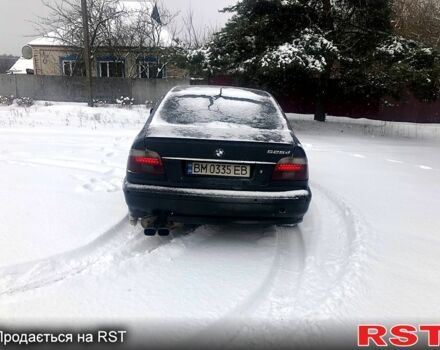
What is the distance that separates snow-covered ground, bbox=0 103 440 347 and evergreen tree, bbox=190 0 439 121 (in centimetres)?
608

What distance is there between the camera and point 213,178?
3.37m

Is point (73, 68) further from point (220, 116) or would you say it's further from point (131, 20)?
point (220, 116)

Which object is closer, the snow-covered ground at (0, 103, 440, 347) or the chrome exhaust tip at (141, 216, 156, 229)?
the snow-covered ground at (0, 103, 440, 347)

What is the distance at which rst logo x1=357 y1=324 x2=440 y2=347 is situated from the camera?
249 centimetres

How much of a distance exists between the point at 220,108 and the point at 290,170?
46.3 inches

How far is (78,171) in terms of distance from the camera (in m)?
5.94

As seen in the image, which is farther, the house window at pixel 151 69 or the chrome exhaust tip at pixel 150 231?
the house window at pixel 151 69

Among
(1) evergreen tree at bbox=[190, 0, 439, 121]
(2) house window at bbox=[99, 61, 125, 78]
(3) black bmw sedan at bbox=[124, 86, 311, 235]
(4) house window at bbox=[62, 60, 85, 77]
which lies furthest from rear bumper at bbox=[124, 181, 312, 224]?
(2) house window at bbox=[99, 61, 125, 78]

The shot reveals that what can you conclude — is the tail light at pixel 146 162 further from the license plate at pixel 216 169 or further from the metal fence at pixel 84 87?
the metal fence at pixel 84 87

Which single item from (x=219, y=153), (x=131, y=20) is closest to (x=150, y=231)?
(x=219, y=153)

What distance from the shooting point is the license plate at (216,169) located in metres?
3.36

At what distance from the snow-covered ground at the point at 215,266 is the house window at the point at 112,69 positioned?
2057 centimetres

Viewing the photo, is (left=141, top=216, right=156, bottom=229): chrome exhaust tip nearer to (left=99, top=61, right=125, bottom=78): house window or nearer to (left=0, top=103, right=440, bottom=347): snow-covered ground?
(left=0, top=103, right=440, bottom=347): snow-covered ground

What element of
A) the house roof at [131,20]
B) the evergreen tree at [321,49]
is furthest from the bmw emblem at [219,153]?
the house roof at [131,20]
